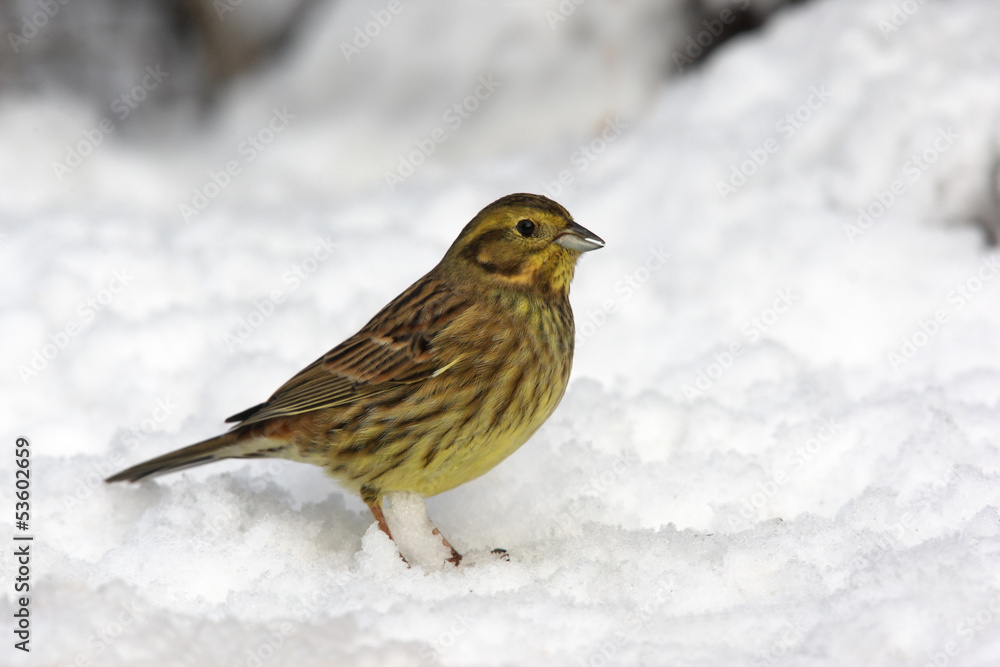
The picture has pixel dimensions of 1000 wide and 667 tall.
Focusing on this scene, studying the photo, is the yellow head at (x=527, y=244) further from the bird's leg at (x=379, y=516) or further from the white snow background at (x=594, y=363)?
the bird's leg at (x=379, y=516)

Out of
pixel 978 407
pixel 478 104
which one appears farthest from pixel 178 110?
pixel 978 407

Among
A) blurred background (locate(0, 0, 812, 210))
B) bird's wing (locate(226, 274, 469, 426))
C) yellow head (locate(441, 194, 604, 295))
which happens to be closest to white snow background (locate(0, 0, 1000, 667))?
blurred background (locate(0, 0, 812, 210))

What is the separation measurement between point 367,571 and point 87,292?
8.89ft

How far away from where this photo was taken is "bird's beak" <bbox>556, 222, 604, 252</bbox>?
338 centimetres

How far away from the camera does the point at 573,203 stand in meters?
5.54

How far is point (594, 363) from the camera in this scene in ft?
15.0

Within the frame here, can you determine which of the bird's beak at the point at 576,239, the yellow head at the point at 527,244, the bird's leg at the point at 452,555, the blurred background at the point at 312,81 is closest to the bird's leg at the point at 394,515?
the bird's leg at the point at 452,555

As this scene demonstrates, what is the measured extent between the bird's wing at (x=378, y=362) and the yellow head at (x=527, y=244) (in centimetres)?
19

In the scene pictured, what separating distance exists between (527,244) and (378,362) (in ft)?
2.28

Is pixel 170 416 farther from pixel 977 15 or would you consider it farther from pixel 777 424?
pixel 977 15

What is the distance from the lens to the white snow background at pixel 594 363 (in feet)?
8.38

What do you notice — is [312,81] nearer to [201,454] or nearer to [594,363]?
[594,363]

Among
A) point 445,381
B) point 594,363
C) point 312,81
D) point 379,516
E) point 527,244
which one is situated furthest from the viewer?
point 312,81

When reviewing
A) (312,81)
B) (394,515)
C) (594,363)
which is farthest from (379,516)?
(312,81)
